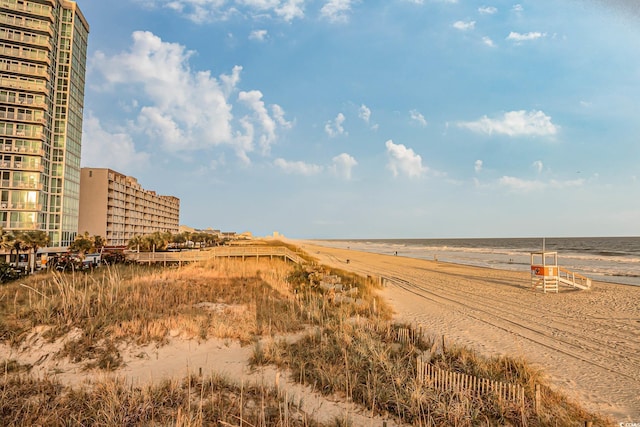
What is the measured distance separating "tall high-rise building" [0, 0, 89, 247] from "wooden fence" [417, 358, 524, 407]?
5138 cm

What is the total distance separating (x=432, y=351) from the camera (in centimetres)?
894

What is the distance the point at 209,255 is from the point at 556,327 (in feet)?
90.1

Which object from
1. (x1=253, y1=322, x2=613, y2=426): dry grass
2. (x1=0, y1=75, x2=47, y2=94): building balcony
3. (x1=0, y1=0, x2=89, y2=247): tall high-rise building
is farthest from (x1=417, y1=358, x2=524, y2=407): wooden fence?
(x1=0, y1=75, x2=47, y2=94): building balcony

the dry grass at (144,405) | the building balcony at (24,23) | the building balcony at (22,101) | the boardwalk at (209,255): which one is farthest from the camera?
the building balcony at (24,23)

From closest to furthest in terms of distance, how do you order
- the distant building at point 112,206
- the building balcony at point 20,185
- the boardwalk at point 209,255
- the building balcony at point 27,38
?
the boardwalk at point 209,255
the building balcony at point 20,185
the building balcony at point 27,38
the distant building at point 112,206

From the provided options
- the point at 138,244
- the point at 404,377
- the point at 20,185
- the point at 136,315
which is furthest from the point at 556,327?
the point at 20,185

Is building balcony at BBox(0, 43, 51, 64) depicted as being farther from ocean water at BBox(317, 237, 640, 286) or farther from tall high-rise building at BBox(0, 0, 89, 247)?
ocean water at BBox(317, 237, 640, 286)

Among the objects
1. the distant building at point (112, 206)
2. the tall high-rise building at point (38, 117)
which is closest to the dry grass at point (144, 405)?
the tall high-rise building at point (38, 117)

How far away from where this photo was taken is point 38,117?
44.0 m

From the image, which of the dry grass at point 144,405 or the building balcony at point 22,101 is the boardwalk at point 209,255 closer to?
the dry grass at point 144,405

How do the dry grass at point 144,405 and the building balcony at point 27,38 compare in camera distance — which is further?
the building balcony at point 27,38

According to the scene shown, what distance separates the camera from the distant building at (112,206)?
197 feet

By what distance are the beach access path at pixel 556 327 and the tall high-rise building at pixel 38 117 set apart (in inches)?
1854

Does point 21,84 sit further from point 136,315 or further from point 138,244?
point 136,315
